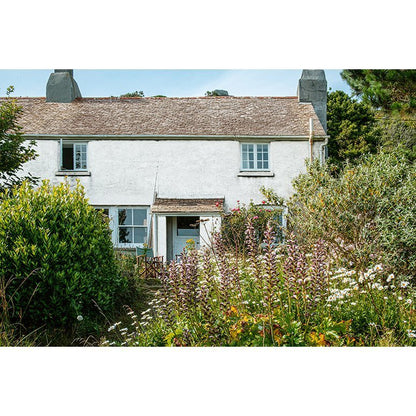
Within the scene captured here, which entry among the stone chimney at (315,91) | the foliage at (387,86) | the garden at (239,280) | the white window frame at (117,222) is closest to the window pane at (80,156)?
the white window frame at (117,222)

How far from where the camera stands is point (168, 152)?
30.5ft

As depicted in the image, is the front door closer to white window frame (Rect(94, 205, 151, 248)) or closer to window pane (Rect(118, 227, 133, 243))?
white window frame (Rect(94, 205, 151, 248))

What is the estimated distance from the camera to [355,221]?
5574mm

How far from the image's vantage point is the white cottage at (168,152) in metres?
8.52

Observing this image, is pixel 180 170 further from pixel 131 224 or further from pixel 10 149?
pixel 10 149

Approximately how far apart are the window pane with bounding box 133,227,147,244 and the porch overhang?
555mm

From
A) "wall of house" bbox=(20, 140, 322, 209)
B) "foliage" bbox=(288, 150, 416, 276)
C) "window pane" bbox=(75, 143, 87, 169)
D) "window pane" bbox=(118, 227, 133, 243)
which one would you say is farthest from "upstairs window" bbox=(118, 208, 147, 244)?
"foliage" bbox=(288, 150, 416, 276)

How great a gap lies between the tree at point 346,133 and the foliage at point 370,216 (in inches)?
243

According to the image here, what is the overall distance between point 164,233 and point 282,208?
2.76 metres

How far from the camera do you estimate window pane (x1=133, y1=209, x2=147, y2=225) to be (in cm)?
881

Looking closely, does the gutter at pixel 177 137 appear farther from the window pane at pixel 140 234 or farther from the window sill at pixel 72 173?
the window pane at pixel 140 234
